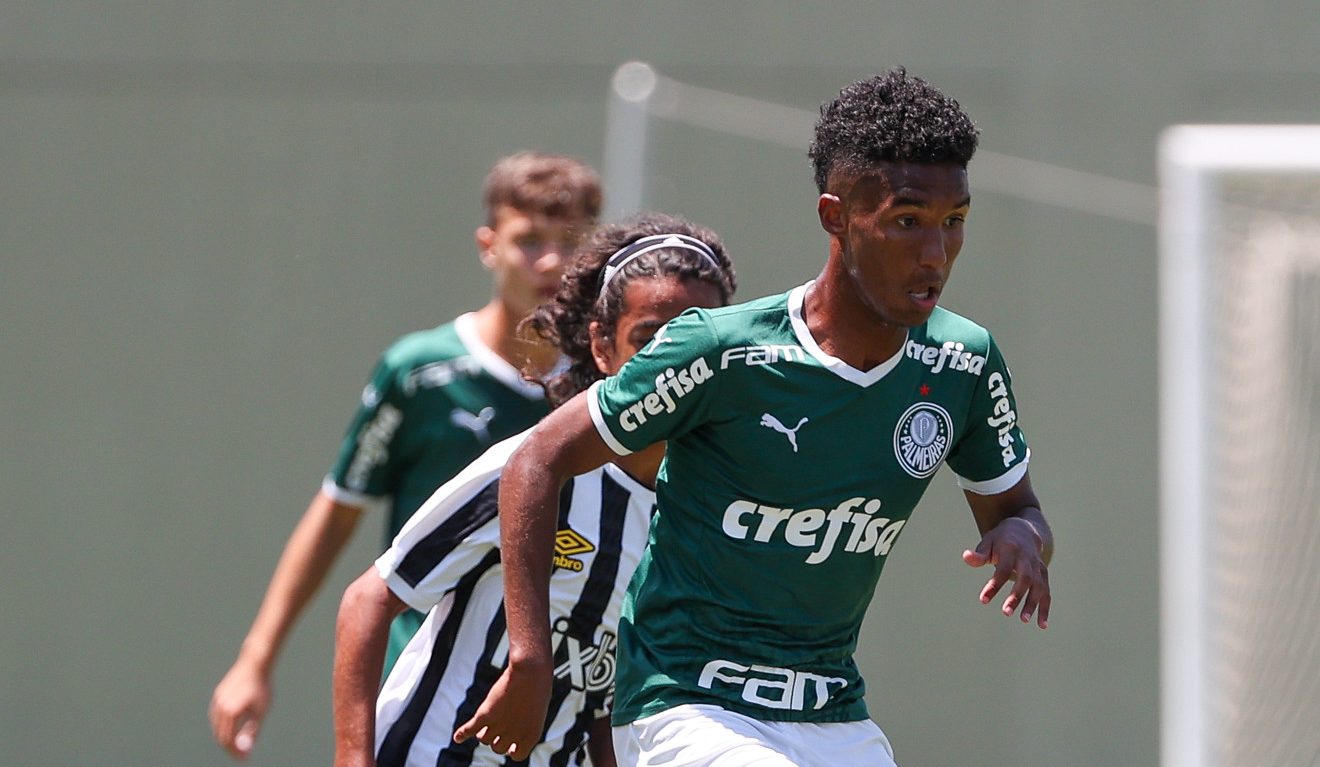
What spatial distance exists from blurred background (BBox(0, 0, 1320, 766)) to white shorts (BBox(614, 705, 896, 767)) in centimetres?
515

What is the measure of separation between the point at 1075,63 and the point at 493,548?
5.58 metres

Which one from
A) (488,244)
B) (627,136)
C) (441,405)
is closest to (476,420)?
(441,405)

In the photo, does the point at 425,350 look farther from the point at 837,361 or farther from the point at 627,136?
the point at 627,136

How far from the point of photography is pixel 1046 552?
2.66 metres

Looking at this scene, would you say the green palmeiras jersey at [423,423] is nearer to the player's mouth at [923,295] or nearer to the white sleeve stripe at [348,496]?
the white sleeve stripe at [348,496]

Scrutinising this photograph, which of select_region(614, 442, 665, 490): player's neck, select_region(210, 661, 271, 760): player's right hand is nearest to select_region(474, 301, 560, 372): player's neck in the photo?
select_region(210, 661, 271, 760): player's right hand

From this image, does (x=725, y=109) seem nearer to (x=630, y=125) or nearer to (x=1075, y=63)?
(x=630, y=125)

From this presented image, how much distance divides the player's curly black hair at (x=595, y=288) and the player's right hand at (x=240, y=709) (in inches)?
52.7

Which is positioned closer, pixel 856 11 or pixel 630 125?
pixel 630 125

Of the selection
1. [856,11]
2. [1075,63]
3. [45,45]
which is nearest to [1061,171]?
[1075,63]

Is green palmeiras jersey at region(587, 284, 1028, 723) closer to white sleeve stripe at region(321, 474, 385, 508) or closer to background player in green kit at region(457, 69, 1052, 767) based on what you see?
background player in green kit at region(457, 69, 1052, 767)

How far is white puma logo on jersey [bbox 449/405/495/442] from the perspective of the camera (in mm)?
4531

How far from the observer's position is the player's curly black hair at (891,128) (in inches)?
101

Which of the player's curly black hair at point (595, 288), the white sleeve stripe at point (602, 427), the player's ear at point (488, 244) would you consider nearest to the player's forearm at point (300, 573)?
the player's ear at point (488, 244)
